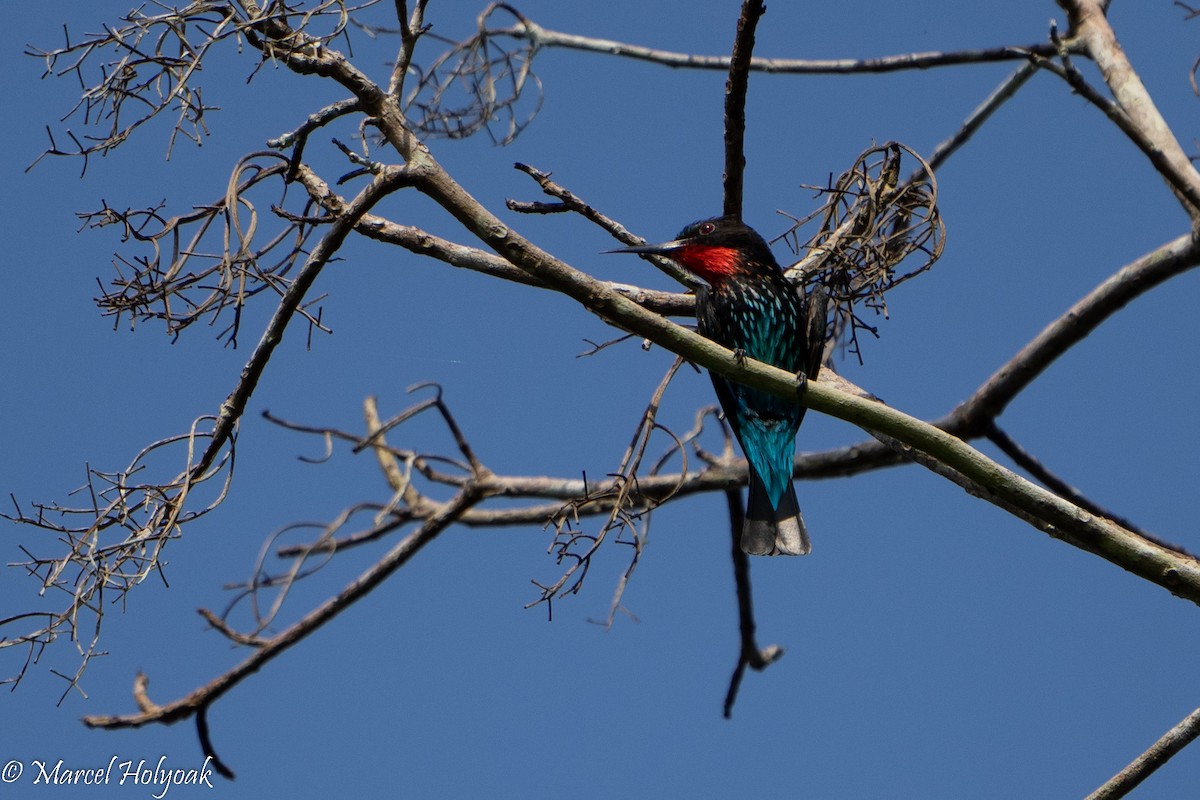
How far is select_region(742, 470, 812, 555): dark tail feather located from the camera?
14.2 ft

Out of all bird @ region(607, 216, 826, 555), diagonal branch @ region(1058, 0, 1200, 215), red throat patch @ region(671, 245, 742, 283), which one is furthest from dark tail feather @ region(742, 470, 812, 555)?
diagonal branch @ region(1058, 0, 1200, 215)

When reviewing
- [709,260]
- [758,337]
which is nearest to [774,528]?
[758,337]

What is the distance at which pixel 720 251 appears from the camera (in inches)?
176

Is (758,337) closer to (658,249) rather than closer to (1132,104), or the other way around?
(658,249)

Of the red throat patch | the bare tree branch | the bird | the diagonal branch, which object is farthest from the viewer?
the red throat patch

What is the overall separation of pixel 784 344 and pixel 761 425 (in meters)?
0.30

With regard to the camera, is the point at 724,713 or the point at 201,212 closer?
the point at 201,212

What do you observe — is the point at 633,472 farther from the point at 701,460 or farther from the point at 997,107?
the point at 997,107

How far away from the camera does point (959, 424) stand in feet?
17.0

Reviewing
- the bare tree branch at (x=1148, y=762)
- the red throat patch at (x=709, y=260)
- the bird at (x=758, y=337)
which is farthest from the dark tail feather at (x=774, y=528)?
the bare tree branch at (x=1148, y=762)

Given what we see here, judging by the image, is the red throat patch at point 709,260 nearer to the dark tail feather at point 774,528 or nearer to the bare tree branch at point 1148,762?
the dark tail feather at point 774,528

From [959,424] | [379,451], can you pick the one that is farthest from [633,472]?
[379,451]

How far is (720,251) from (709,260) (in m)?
0.05

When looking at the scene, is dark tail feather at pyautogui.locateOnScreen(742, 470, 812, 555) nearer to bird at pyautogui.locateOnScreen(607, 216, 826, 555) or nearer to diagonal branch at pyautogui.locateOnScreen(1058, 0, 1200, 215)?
bird at pyautogui.locateOnScreen(607, 216, 826, 555)
